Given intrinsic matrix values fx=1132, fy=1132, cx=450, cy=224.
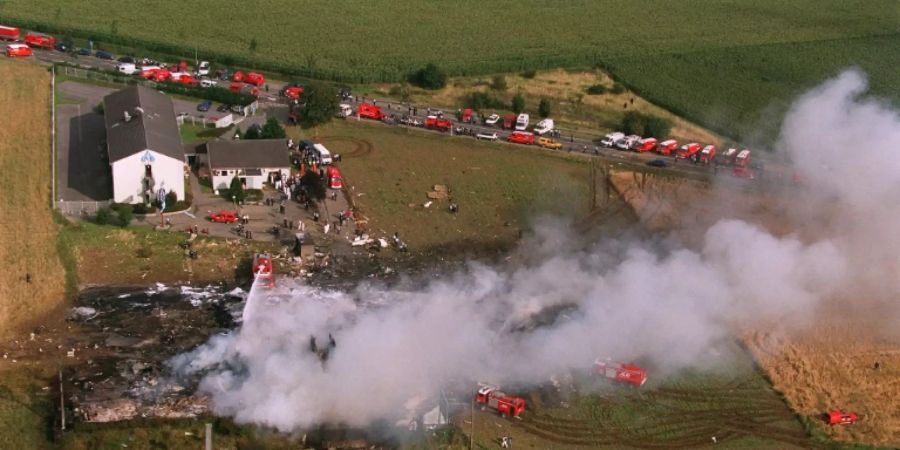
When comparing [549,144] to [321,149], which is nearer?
[321,149]

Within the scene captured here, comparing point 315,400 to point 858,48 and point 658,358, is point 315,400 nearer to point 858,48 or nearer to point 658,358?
point 658,358

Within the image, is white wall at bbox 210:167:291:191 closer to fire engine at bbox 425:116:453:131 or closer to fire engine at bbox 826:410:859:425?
fire engine at bbox 425:116:453:131

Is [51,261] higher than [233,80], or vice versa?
[233,80]

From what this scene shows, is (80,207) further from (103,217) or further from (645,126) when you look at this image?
(645,126)

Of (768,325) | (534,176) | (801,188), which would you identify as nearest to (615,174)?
(534,176)

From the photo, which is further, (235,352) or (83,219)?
(83,219)

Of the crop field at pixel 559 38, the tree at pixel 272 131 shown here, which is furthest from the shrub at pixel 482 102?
the tree at pixel 272 131

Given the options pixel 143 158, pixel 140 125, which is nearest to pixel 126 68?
pixel 140 125

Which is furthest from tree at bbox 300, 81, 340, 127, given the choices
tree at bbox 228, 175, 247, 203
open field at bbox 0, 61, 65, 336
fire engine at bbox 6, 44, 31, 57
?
fire engine at bbox 6, 44, 31, 57
